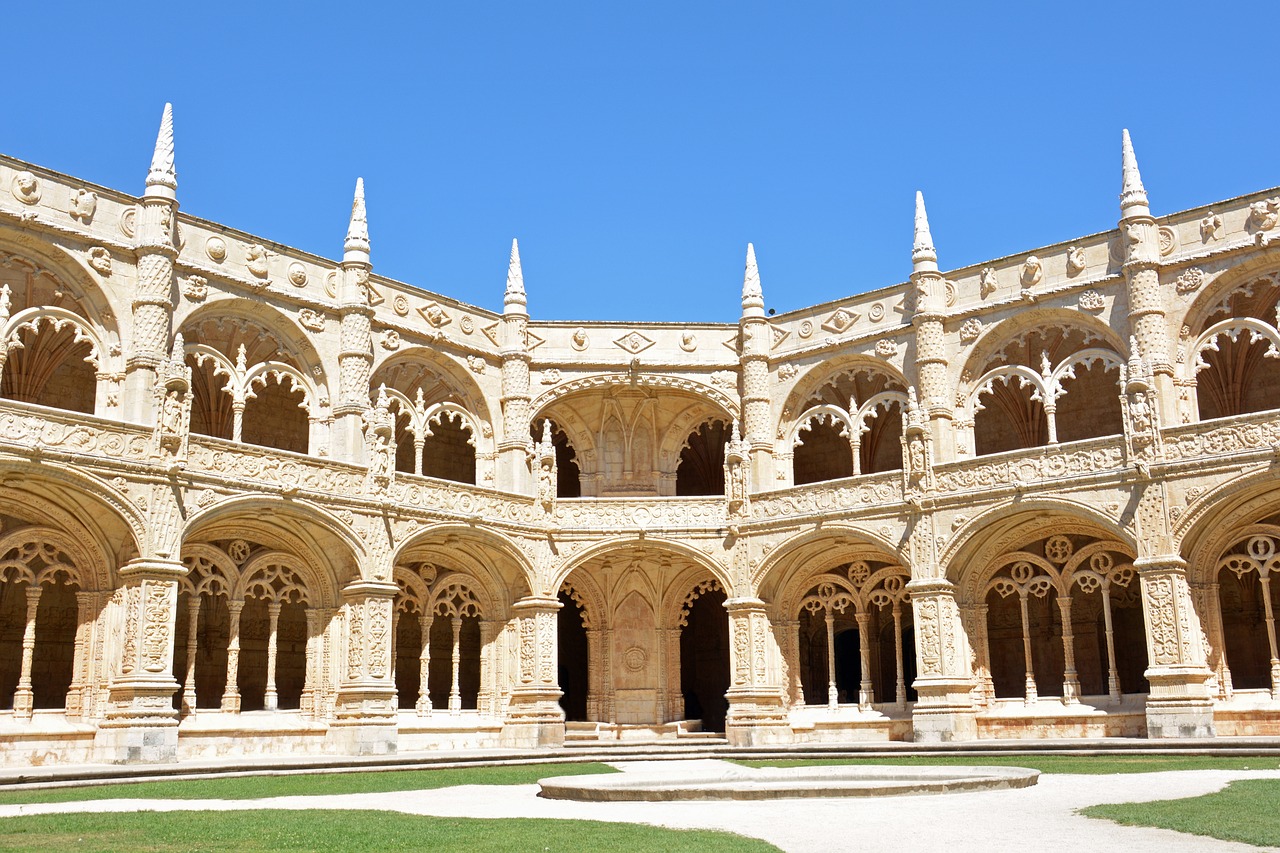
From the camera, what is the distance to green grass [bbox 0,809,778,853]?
1003 centimetres

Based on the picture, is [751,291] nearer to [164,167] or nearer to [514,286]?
[514,286]

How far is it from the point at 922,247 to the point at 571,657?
1604cm

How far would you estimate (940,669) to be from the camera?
88.6 feet

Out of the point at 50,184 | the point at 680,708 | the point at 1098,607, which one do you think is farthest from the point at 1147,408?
the point at 50,184

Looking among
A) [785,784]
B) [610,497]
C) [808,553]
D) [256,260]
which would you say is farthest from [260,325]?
[785,784]

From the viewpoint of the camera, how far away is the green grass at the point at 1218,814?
9.91 meters

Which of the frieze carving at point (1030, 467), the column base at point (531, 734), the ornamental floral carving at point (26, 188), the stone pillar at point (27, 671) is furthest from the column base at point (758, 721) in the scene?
the ornamental floral carving at point (26, 188)

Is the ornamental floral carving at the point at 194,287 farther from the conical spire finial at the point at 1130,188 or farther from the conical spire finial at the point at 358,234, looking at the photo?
the conical spire finial at the point at 1130,188

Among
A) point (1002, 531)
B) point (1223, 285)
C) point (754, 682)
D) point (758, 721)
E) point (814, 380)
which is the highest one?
point (1223, 285)

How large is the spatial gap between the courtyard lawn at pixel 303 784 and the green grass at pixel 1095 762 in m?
3.63

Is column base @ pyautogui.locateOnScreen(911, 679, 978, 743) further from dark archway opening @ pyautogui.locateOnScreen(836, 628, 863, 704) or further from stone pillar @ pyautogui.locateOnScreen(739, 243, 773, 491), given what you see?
dark archway opening @ pyautogui.locateOnScreen(836, 628, 863, 704)

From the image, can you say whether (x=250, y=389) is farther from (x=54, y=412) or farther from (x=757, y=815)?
(x=757, y=815)

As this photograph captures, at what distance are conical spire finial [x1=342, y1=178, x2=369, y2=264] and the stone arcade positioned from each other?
7 cm

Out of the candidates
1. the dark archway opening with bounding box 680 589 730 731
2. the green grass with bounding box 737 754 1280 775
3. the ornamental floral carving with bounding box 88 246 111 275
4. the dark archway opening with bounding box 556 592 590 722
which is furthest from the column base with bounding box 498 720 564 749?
the ornamental floral carving with bounding box 88 246 111 275
